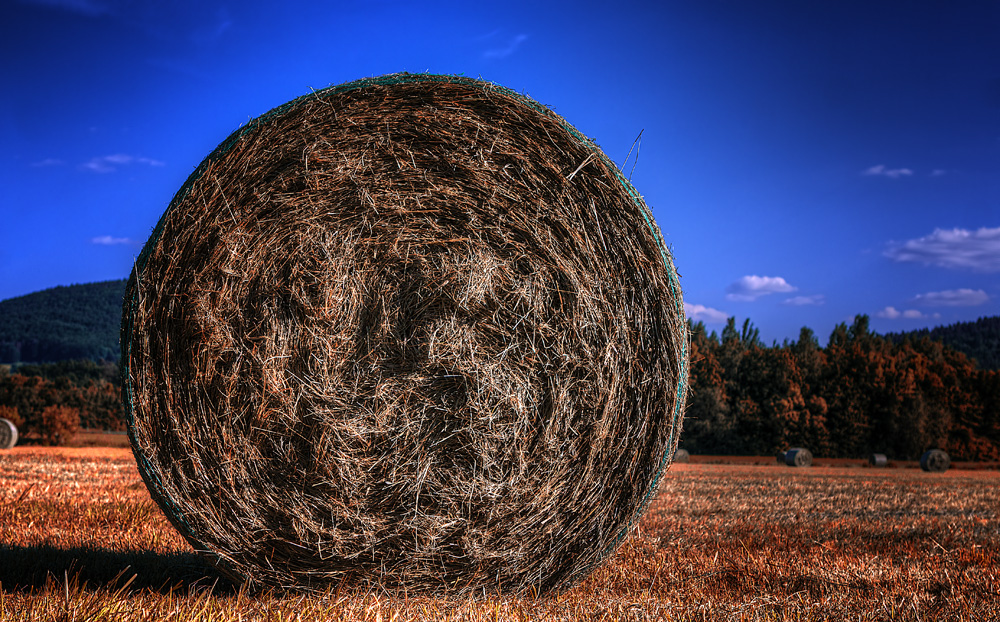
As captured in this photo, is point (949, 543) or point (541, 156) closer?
point (541, 156)

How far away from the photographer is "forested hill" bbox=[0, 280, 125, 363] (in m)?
91.9

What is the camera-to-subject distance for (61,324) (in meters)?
101

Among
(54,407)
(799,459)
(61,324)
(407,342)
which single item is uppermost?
(61,324)

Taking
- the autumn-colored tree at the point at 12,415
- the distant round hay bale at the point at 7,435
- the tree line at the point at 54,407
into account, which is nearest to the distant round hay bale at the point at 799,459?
the tree line at the point at 54,407

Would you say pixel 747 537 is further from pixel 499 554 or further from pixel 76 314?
pixel 76 314

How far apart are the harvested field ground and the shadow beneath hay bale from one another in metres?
0.01

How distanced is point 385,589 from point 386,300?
1.45 metres

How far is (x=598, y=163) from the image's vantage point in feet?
11.9

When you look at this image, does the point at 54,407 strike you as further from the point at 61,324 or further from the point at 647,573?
the point at 61,324

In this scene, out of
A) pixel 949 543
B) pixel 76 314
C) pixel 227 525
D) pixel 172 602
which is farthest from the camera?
pixel 76 314

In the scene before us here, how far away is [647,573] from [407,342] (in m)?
1.97

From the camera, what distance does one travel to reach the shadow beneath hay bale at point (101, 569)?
12.3 feet

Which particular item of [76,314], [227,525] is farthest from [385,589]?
Answer: [76,314]

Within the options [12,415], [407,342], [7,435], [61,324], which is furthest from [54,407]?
[61,324]
